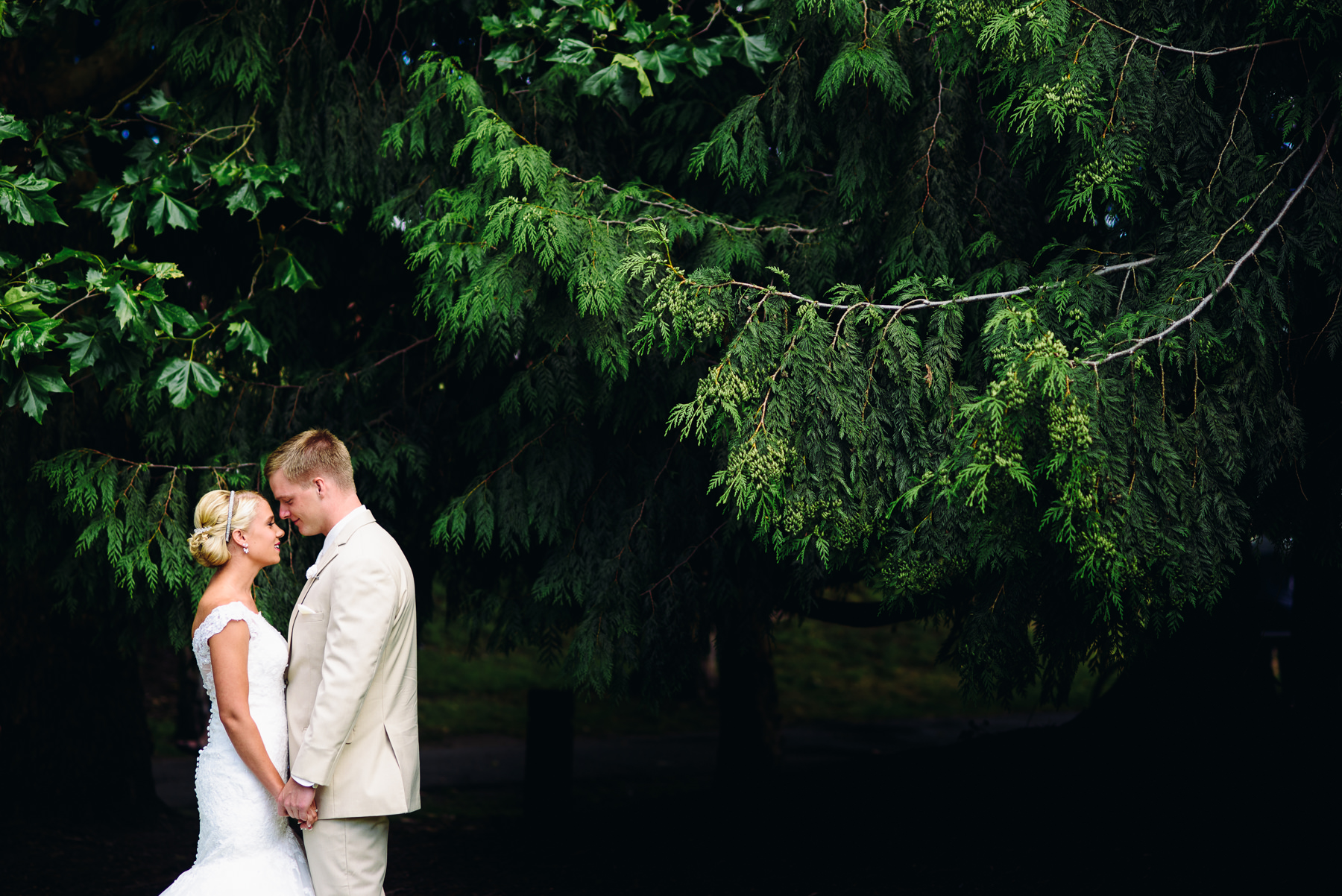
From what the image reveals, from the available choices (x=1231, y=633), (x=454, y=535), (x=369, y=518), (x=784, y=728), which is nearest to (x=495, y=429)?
(x=454, y=535)

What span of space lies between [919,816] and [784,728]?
28.4 feet

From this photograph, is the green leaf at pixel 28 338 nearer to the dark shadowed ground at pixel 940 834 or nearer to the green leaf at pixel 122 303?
the green leaf at pixel 122 303

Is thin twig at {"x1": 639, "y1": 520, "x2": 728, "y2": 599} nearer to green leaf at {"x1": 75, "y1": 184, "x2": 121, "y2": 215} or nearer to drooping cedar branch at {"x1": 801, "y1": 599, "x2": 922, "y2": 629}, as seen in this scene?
drooping cedar branch at {"x1": 801, "y1": 599, "x2": 922, "y2": 629}

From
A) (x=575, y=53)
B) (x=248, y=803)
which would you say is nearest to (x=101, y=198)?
(x=575, y=53)

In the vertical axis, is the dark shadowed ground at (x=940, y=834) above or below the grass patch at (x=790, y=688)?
above

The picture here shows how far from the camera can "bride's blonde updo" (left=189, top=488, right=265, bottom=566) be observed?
→ 363 centimetres

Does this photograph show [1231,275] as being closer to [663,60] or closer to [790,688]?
[663,60]

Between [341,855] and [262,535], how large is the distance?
1096 mm

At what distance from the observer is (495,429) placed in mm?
5906

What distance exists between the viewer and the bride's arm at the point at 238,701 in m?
3.50

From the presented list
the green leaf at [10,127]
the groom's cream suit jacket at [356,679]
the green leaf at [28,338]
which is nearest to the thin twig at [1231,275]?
the groom's cream suit jacket at [356,679]

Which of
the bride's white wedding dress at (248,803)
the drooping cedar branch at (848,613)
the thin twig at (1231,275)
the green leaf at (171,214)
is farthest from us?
the drooping cedar branch at (848,613)

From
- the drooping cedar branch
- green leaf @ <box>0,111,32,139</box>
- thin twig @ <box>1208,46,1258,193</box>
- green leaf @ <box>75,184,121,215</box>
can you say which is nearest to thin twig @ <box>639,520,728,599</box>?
the drooping cedar branch

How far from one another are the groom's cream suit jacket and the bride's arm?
98 mm
